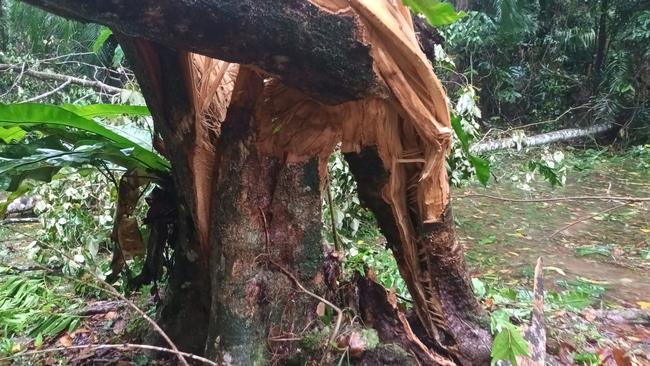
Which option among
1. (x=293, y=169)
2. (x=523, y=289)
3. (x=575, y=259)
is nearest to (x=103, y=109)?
(x=293, y=169)

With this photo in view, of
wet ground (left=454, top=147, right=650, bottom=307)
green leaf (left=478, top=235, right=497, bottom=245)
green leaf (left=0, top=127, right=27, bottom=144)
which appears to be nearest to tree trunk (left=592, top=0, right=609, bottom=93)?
wet ground (left=454, top=147, right=650, bottom=307)

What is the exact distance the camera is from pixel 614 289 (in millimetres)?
2881

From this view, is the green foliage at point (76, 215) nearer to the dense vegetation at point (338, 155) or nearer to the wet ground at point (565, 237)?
the dense vegetation at point (338, 155)

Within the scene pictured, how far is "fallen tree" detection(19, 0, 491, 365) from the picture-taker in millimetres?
1052

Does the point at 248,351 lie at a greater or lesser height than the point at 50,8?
lesser

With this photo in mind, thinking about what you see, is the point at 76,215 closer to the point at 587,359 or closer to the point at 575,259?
the point at 587,359

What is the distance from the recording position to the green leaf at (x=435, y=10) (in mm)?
1239

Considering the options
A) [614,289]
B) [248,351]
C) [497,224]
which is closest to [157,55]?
[248,351]

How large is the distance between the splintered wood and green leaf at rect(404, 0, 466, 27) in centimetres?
3

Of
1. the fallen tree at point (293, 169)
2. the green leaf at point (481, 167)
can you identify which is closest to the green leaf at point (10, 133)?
the fallen tree at point (293, 169)

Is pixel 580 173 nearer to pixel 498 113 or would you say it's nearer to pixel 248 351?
pixel 498 113

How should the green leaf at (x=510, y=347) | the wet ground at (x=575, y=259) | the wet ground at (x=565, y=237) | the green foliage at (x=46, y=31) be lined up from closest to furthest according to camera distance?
the green leaf at (x=510, y=347), the wet ground at (x=575, y=259), the wet ground at (x=565, y=237), the green foliage at (x=46, y=31)

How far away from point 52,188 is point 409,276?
7.75ft

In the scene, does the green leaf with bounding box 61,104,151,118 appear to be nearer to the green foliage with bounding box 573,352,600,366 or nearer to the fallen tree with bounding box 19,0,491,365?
the fallen tree with bounding box 19,0,491,365
